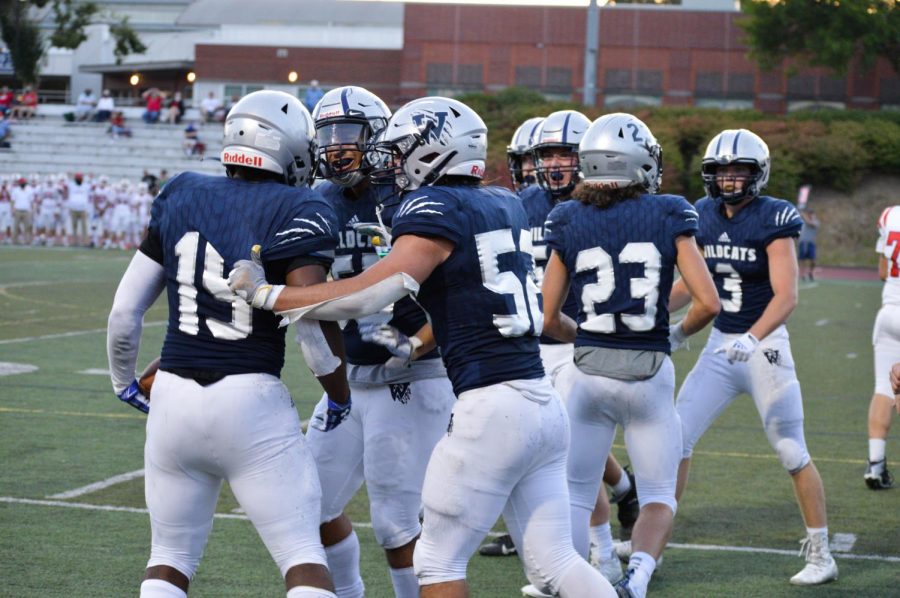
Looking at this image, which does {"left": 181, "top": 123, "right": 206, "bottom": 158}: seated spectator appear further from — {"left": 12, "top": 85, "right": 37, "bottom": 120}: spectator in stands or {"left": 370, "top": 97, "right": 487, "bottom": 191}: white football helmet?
{"left": 370, "top": 97, "right": 487, "bottom": 191}: white football helmet

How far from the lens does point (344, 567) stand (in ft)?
16.9

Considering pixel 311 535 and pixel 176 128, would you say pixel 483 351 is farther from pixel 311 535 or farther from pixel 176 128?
pixel 176 128

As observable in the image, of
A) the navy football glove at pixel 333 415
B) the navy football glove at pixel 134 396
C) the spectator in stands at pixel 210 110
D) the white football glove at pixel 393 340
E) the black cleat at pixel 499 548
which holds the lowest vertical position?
the black cleat at pixel 499 548

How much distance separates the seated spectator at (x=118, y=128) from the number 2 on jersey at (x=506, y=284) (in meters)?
40.5

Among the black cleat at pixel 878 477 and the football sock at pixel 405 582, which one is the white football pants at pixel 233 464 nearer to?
the football sock at pixel 405 582

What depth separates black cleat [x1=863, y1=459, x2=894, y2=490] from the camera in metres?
8.20

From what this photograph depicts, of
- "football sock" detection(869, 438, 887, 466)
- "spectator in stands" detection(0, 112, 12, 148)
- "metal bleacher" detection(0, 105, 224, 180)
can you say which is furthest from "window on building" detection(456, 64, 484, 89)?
"football sock" detection(869, 438, 887, 466)

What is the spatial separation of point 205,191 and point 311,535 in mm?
1126

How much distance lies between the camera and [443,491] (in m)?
4.14

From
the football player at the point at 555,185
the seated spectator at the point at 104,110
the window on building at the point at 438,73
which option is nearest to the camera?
the football player at the point at 555,185

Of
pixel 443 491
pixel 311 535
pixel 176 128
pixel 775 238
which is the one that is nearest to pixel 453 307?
pixel 443 491

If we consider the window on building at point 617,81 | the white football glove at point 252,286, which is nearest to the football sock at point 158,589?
the white football glove at point 252,286

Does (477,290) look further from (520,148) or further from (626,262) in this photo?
(520,148)

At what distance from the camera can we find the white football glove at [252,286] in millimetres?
3945
